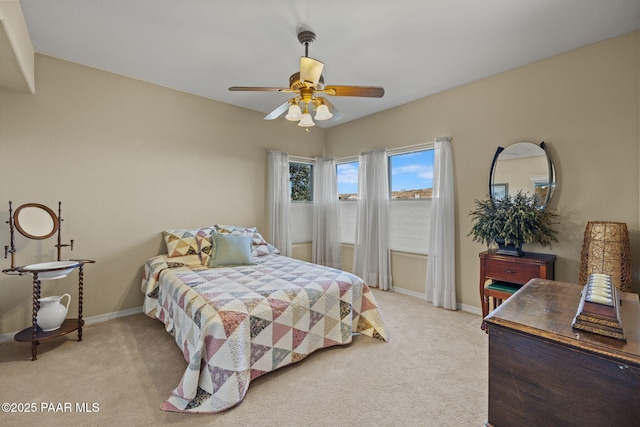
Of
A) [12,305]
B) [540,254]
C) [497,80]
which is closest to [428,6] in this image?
[497,80]

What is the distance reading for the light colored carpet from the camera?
168 cm

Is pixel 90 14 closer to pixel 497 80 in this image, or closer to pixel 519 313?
pixel 519 313

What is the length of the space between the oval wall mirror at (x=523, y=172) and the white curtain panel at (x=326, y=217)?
2434 mm

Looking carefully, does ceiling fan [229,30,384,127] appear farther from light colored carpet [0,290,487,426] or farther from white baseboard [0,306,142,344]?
white baseboard [0,306,142,344]

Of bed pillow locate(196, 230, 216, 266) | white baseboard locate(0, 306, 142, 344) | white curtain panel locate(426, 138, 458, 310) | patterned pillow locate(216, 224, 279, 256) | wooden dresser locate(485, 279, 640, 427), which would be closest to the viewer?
wooden dresser locate(485, 279, 640, 427)

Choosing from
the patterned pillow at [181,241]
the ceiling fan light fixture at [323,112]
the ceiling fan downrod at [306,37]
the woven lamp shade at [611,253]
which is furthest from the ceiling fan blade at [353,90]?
the patterned pillow at [181,241]

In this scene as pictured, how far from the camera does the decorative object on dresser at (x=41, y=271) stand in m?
2.34

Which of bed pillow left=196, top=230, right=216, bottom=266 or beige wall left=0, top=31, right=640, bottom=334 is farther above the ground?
beige wall left=0, top=31, right=640, bottom=334

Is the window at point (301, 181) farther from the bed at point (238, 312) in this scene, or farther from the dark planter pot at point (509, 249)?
the dark planter pot at point (509, 249)

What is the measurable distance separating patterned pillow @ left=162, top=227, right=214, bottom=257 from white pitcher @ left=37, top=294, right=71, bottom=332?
3.34 feet

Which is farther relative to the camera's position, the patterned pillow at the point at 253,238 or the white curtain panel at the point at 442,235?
the patterned pillow at the point at 253,238

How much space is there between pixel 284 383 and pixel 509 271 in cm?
226

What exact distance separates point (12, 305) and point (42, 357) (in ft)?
2.55

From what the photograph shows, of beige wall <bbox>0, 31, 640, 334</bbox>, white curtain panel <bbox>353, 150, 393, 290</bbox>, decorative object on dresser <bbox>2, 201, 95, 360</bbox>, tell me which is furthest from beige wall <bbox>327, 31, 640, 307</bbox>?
decorative object on dresser <bbox>2, 201, 95, 360</bbox>
